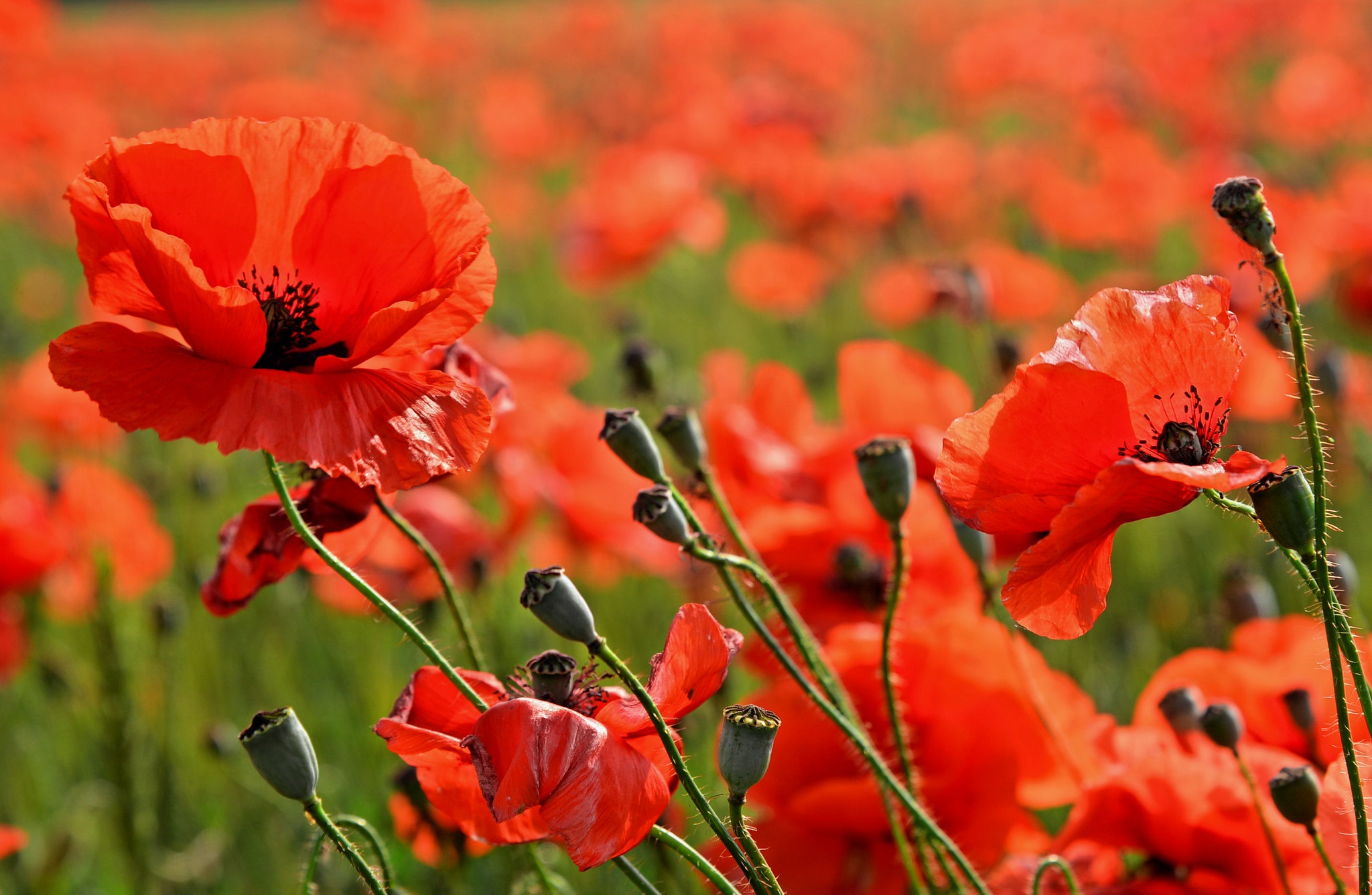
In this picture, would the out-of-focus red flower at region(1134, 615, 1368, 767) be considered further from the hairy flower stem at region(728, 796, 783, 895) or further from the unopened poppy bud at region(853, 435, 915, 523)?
the hairy flower stem at region(728, 796, 783, 895)

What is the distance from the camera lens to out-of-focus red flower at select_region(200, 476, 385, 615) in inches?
39.0

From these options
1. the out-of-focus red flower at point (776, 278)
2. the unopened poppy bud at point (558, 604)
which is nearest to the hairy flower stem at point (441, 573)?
the unopened poppy bud at point (558, 604)

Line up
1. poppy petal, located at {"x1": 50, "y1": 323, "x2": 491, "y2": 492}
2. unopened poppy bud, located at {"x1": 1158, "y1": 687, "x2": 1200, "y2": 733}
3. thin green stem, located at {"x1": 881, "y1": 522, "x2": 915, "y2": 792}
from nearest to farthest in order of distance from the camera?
poppy petal, located at {"x1": 50, "y1": 323, "x2": 491, "y2": 492}, thin green stem, located at {"x1": 881, "y1": 522, "x2": 915, "y2": 792}, unopened poppy bud, located at {"x1": 1158, "y1": 687, "x2": 1200, "y2": 733}

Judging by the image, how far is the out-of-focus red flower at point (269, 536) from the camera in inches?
39.0

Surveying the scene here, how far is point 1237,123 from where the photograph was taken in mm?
5195

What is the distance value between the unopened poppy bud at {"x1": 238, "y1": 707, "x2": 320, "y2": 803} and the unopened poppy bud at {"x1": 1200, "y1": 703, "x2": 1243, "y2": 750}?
0.60 m

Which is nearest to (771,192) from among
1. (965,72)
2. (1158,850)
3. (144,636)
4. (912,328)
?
(912,328)

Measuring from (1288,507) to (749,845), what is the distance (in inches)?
13.9

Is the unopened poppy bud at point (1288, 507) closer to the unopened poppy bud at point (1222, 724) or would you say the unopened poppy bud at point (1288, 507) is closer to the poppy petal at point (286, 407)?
the unopened poppy bud at point (1222, 724)

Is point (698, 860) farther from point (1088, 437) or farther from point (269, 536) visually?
point (269, 536)

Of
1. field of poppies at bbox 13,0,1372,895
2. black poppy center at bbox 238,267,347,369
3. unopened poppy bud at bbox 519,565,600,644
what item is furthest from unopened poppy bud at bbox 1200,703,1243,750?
black poppy center at bbox 238,267,347,369

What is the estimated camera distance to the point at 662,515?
844 millimetres

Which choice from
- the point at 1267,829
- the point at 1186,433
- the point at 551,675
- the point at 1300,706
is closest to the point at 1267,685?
the point at 1300,706

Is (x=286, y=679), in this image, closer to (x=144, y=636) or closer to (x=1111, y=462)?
(x=144, y=636)
